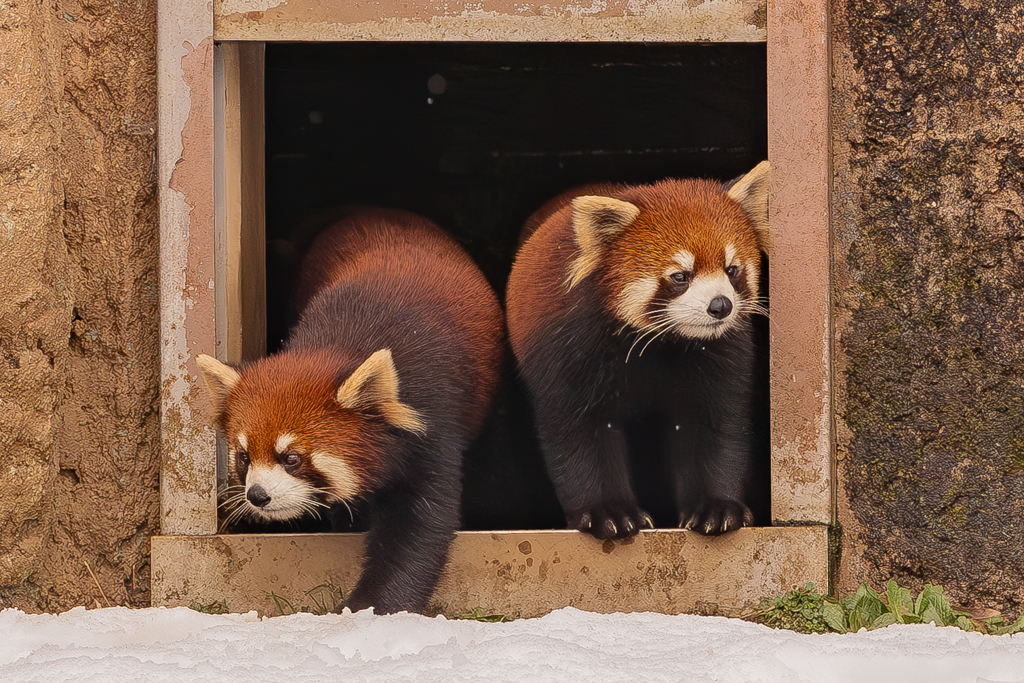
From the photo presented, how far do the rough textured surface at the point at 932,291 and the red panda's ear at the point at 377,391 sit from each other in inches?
65.7

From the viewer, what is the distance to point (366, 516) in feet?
11.4

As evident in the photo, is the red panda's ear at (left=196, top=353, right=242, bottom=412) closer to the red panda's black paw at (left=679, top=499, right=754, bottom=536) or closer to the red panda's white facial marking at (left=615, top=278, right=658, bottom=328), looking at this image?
the red panda's white facial marking at (left=615, top=278, right=658, bottom=328)

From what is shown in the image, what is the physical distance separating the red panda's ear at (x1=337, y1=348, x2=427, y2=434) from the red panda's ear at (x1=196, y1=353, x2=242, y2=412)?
1.27 ft

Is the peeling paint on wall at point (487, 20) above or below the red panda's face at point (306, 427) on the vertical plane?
above

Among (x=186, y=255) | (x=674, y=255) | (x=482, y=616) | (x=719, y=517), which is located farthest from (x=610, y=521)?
(x=186, y=255)

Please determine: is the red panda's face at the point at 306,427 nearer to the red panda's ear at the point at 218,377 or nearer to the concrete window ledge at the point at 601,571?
the red panda's ear at the point at 218,377

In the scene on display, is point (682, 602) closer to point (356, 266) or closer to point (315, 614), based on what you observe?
point (315, 614)

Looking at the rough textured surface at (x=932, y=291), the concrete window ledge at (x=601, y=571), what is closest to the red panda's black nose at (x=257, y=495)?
the concrete window ledge at (x=601, y=571)

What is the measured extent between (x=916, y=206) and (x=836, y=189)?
30 centimetres

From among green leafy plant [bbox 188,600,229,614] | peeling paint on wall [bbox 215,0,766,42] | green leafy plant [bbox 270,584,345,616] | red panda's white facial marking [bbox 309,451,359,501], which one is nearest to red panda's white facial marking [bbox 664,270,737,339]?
peeling paint on wall [bbox 215,0,766,42]

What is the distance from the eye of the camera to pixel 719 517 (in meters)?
3.52

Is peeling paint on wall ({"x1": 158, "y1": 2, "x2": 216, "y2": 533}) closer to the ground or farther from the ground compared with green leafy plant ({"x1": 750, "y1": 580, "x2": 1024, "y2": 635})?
farther from the ground

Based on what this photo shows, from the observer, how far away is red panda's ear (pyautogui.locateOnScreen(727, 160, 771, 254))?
347cm

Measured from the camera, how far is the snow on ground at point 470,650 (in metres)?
2.54
